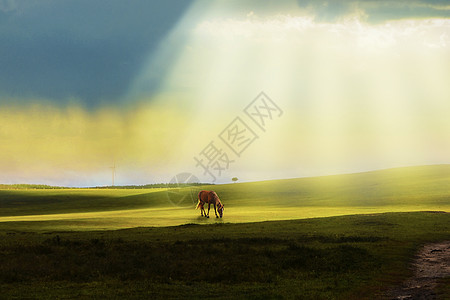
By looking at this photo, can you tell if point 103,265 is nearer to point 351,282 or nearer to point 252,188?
point 351,282

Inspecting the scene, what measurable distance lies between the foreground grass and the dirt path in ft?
1.82

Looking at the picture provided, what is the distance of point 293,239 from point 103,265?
470 inches

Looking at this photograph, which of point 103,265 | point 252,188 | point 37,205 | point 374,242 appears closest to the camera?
point 103,265

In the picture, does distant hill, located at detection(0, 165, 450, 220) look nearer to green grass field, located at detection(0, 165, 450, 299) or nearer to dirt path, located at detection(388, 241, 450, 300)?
green grass field, located at detection(0, 165, 450, 299)

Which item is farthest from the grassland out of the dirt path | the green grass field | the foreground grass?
the dirt path

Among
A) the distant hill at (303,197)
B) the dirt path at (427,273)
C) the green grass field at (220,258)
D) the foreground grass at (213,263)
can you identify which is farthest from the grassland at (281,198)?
the dirt path at (427,273)

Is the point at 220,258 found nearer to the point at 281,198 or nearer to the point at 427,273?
the point at 427,273

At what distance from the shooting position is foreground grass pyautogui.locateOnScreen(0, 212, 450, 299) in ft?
57.9

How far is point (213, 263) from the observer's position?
2220 centimetres

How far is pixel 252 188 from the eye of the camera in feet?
328

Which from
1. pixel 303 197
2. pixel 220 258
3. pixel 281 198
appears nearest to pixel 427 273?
pixel 220 258

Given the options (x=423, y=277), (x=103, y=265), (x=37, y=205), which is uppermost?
(x=37, y=205)

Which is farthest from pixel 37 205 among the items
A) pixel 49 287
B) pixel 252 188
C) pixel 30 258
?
pixel 49 287

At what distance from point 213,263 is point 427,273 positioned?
9104mm
